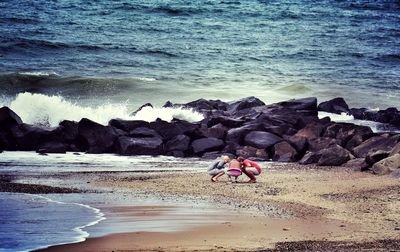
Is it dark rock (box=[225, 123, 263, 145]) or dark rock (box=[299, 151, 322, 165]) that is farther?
dark rock (box=[225, 123, 263, 145])

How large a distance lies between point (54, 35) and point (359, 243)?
33659 mm

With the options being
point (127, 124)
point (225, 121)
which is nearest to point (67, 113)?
point (127, 124)

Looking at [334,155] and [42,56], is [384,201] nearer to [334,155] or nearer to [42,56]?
[334,155]

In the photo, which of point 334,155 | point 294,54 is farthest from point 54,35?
point 334,155

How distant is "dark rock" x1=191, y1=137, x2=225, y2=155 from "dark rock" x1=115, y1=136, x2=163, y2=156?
901 millimetres

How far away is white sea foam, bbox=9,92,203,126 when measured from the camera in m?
27.9

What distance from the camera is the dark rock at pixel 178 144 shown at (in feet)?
76.6

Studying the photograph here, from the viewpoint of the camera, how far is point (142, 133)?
24094 mm

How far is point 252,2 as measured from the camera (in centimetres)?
5912

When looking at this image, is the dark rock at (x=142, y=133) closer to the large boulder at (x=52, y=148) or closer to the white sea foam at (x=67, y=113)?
the large boulder at (x=52, y=148)

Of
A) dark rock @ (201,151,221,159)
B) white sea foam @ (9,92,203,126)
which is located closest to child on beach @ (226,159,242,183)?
dark rock @ (201,151,221,159)

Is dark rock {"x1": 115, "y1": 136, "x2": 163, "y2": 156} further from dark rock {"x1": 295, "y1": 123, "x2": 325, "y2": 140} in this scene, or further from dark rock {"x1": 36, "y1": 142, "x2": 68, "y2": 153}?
dark rock {"x1": 295, "y1": 123, "x2": 325, "y2": 140}

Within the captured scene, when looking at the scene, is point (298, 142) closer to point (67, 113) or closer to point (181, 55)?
point (67, 113)

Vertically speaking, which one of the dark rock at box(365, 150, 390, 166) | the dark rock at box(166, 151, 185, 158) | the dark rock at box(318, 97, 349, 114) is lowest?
the dark rock at box(318, 97, 349, 114)
